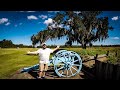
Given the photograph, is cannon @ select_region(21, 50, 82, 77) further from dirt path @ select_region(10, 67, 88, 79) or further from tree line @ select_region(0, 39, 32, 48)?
tree line @ select_region(0, 39, 32, 48)

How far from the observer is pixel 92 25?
10.4m

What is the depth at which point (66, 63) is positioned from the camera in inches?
300

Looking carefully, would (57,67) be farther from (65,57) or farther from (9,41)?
(9,41)

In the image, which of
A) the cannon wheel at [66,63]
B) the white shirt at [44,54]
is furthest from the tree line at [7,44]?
the cannon wheel at [66,63]

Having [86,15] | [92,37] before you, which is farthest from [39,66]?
[86,15]

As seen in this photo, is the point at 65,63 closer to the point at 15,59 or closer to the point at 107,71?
the point at 107,71

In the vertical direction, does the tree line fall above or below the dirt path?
above

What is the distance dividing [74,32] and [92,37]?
914 millimetres

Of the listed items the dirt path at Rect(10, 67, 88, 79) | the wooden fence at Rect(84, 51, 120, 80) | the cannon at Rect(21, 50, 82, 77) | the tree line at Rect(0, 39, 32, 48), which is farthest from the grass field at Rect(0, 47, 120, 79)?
the wooden fence at Rect(84, 51, 120, 80)

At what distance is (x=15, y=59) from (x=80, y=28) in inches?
131

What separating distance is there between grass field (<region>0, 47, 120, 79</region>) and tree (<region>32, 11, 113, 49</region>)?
64 cm

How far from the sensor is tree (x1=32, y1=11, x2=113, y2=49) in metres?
8.93

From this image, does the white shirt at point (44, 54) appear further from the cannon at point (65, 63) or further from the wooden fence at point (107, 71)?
the wooden fence at point (107, 71)

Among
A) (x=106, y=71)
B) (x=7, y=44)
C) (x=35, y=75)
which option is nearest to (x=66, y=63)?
(x=35, y=75)
